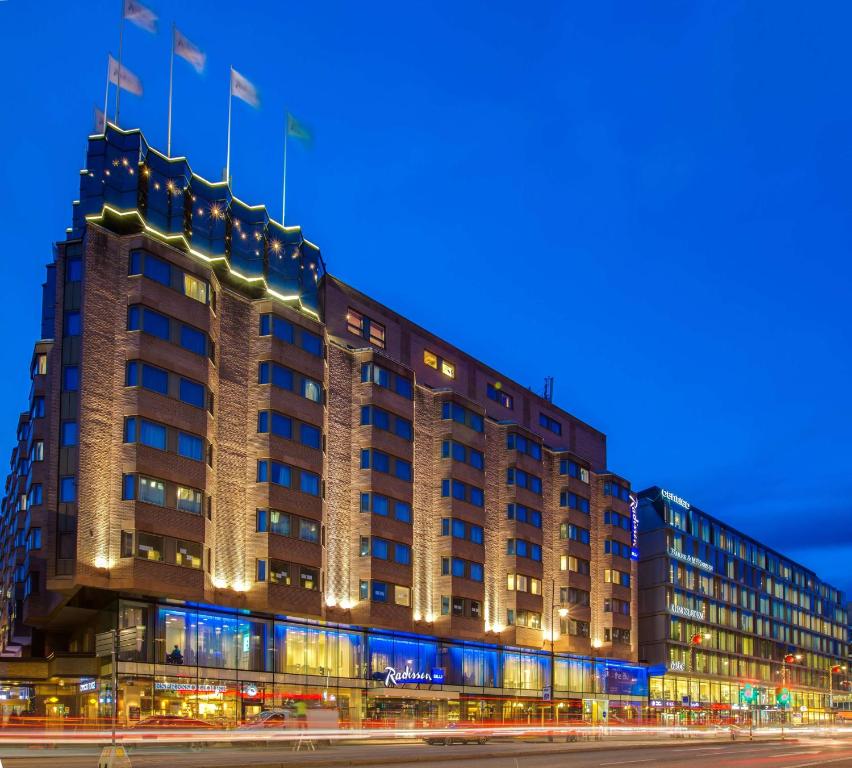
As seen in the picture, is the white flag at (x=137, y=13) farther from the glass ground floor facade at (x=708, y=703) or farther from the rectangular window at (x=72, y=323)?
the glass ground floor facade at (x=708, y=703)

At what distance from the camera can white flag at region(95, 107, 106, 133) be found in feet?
234

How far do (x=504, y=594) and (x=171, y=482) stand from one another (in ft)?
134

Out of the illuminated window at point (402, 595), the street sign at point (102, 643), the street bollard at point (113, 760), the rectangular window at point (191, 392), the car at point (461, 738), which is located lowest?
the car at point (461, 738)

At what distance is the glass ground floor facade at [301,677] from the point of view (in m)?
61.4

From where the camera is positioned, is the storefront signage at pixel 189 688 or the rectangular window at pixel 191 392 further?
the rectangular window at pixel 191 392

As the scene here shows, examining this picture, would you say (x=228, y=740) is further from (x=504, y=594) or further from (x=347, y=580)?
(x=504, y=594)

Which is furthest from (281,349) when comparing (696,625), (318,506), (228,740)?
(696,625)

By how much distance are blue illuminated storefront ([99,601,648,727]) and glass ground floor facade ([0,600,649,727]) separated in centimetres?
8

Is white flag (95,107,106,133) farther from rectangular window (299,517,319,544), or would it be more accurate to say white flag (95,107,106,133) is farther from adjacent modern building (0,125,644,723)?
rectangular window (299,517,319,544)

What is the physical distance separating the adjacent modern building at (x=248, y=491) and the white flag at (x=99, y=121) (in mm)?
5685

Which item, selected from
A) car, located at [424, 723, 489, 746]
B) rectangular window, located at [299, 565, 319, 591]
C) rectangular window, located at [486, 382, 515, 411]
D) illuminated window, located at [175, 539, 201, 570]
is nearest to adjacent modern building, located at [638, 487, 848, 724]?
rectangular window, located at [486, 382, 515, 411]

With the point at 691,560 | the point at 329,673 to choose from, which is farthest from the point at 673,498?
the point at 329,673

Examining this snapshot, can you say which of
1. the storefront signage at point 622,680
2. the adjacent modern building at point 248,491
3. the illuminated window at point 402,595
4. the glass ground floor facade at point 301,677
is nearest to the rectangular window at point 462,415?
the adjacent modern building at point 248,491

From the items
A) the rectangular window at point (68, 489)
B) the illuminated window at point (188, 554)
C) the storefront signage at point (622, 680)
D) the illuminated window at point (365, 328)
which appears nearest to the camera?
the rectangular window at point (68, 489)
